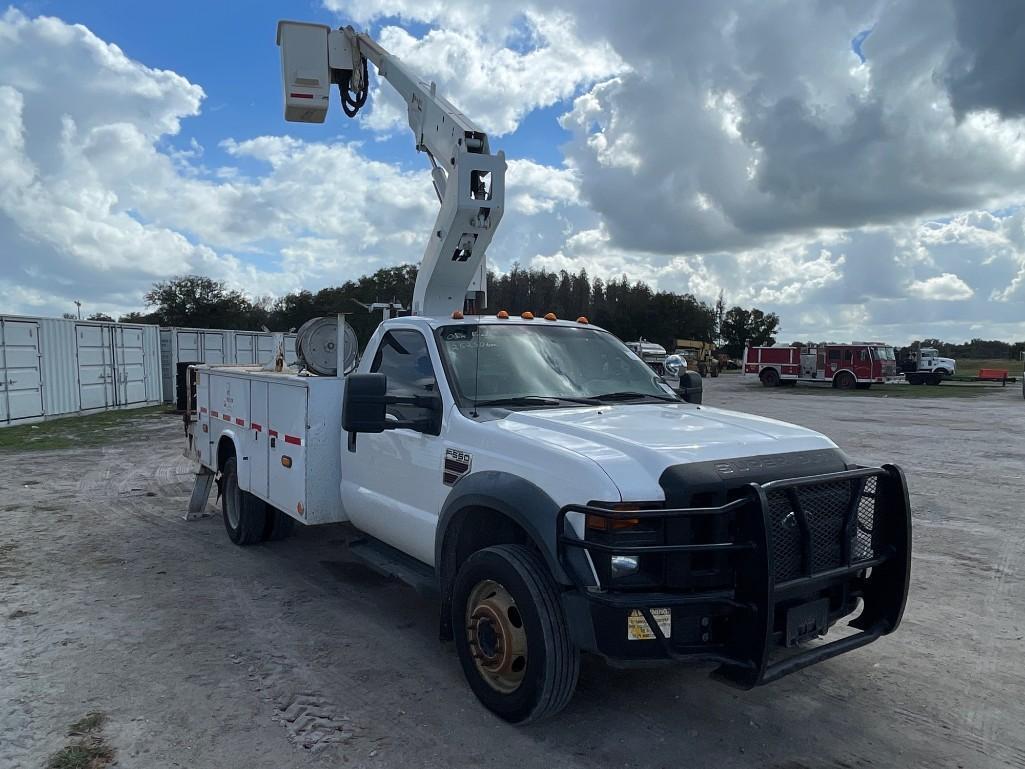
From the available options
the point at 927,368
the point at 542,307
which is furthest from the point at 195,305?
the point at 927,368

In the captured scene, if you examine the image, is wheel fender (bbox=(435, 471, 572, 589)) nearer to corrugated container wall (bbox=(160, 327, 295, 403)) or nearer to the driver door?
the driver door

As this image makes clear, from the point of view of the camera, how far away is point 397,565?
4.60 meters

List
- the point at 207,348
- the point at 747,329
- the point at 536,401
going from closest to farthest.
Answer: the point at 536,401, the point at 207,348, the point at 747,329

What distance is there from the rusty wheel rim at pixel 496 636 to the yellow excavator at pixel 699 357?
42.9 m

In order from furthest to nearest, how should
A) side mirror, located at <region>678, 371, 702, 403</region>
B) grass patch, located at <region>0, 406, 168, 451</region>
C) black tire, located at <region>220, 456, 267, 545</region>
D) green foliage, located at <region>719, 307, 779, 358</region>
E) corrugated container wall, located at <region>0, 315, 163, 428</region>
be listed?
green foliage, located at <region>719, 307, 779, 358</region>, corrugated container wall, located at <region>0, 315, 163, 428</region>, grass patch, located at <region>0, 406, 168, 451</region>, black tire, located at <region>220, 456, 267, 545</region>, side mirror, located at <region>678, 371, 702, 403</region>

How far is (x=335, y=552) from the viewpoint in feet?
21.8

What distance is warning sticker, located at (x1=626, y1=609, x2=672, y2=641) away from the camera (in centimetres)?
307

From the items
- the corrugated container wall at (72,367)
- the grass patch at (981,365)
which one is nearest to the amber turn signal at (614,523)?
the corrugated container wall at (72,367)

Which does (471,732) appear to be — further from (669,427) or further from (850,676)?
(850,676)

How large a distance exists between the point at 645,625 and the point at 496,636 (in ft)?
2.71

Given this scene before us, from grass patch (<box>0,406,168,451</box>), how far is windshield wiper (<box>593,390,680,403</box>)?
12227 millimetres

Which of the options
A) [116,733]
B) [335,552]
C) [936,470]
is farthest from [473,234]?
[936,470]

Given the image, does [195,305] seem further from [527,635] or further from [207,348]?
[527,635]

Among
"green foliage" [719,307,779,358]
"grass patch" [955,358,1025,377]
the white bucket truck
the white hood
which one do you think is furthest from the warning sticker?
"green foliage" [719,307,779,358]
